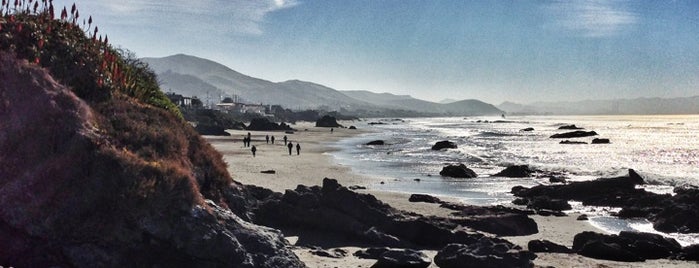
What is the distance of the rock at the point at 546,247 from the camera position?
13.9m

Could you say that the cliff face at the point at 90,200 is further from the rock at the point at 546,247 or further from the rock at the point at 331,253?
the rock at the point at 546,247

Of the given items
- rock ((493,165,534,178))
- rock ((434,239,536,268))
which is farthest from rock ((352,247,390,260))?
rock ((493,165,534,178))

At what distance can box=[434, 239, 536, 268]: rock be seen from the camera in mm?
11234

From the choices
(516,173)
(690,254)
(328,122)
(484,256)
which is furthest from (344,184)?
(328,122)

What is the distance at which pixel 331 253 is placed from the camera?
40.8 feet

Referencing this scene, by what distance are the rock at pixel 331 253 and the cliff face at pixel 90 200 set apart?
2.32m

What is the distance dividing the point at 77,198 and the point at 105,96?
143 inches

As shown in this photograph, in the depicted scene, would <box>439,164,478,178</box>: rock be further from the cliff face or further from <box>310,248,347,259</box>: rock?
the cliff face

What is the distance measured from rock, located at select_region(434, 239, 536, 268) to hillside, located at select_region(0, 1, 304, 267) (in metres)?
3.53

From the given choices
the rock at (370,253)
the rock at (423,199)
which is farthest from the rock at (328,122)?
the rock at (370,253)

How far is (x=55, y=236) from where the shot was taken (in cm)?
856

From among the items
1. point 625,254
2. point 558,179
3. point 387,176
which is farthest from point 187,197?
point 558,179

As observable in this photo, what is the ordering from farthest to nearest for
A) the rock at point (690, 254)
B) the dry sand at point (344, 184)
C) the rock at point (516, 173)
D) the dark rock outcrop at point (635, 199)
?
1. the rock at point (516, 173)
2. the dark rock outcrop at point (635, 199)
3. the rock at point (690, 254)
4. the dry sand at point (344, 184)

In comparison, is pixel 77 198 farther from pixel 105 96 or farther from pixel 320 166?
pixel 320 166
